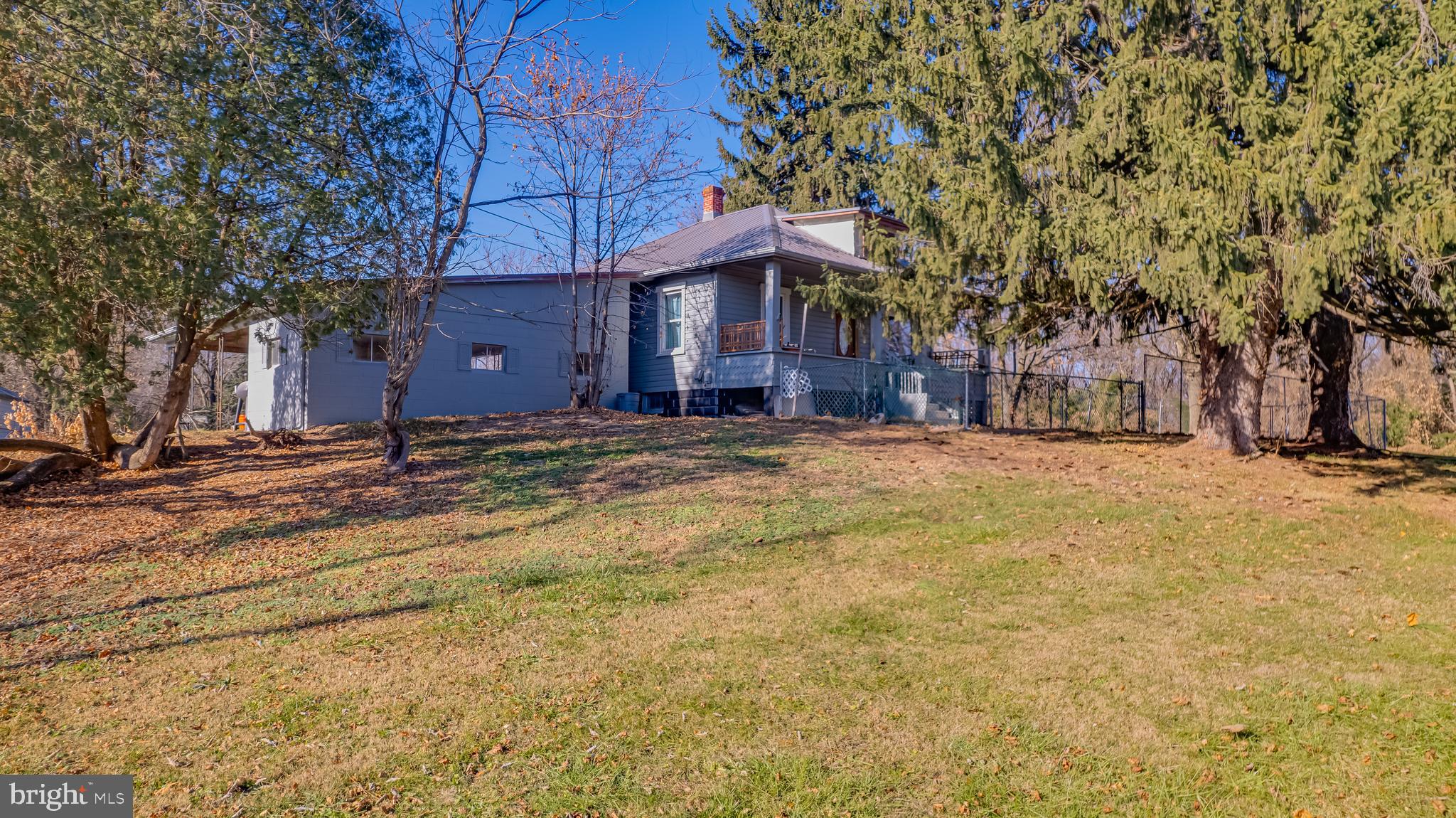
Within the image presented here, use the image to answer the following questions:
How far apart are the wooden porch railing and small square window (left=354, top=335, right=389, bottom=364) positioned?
7.32 m

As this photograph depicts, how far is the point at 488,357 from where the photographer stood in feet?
65.2

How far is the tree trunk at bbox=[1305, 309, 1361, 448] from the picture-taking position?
1534 cm

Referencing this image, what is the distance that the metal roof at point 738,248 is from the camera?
19156mm

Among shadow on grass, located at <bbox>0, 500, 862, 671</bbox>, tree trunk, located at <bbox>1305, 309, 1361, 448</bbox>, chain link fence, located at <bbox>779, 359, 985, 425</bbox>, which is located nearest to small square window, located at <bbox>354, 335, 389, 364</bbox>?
chain link fence, located at <bbox>779, 359, 985, 425</bbox>

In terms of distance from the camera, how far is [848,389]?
1980cm

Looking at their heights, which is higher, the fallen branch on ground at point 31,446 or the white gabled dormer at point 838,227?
the white gabled dormer at point 838,227

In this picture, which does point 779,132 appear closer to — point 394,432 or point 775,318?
point 775,318

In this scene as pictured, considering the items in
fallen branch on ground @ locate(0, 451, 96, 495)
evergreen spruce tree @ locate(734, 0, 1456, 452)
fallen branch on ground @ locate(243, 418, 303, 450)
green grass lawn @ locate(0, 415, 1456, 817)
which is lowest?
green grass lawn @ locate(0, 415, 1456, 817)

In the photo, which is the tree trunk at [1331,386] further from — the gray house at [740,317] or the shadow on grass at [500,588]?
the shadow on grass at [500,588]

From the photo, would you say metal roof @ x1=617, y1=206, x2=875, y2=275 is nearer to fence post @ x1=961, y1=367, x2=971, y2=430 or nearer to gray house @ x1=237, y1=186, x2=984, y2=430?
gray house @ x1=237, y1=186, x2=984, y2=430

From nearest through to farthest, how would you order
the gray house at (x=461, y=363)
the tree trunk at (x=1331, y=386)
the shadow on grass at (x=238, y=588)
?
the shadow on grass at (x=238, y=588) → the tree trunk at (x=1331, y=386) → the gray house at (x=461, y=363)

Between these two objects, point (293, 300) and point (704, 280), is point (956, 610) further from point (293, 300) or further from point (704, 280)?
point (704, 280)

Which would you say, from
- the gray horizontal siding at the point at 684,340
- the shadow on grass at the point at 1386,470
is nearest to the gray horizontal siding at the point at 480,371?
the gray horizontal siding at the point at 684,340

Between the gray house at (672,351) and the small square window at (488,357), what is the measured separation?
0.03 m
